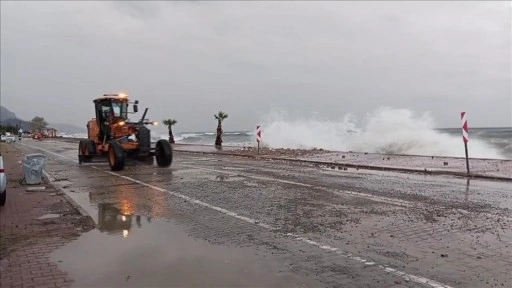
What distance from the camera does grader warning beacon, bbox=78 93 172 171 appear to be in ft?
62.0

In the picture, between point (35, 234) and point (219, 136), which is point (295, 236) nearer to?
point (35, 234)

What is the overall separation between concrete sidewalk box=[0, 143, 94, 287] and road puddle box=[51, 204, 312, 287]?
21cm

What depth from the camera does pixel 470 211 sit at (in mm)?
8617

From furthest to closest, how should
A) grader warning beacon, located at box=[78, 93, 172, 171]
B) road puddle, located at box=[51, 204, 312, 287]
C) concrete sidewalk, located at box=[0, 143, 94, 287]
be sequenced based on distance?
1. grader warning beacon, located at box=[78, 93, 172, 171]
2. concrete sidewalk, located at box=[0, 143, 94, 287]
3. road puddle, located at box=[51, 204, 312, 287]

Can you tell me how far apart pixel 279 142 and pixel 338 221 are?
36.9m

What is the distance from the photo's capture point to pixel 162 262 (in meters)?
5.52

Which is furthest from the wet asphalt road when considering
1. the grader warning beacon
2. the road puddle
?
the grader warning beacon

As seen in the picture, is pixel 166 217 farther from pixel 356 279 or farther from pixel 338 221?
pixel 356 279

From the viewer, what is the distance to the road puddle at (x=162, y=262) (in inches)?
191

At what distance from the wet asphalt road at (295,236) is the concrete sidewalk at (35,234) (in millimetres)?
258

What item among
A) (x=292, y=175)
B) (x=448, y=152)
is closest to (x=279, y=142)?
(x=448, y=152)

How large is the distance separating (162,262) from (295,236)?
2.12m

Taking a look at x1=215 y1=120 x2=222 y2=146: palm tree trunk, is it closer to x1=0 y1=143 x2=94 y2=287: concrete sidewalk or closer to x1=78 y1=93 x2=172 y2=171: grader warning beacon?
x1=78 y1=93 x2=172 y2=171: grader warning beacon

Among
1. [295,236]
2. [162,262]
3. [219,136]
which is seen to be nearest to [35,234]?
[162,262]
